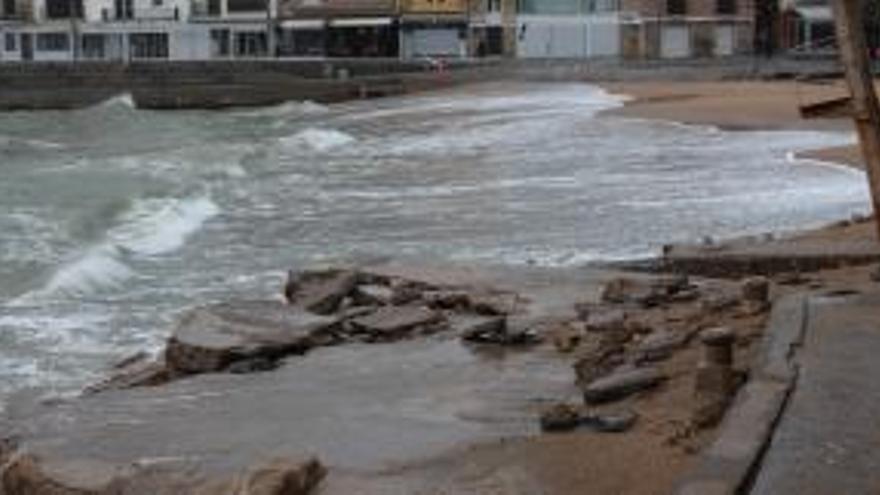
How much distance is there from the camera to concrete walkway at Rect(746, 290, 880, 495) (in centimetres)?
749

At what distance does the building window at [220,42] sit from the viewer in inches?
4026

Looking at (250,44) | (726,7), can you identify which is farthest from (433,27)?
(726,7)

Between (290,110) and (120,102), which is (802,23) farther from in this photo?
(120,102)

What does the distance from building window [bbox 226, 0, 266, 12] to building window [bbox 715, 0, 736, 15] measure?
987 inches

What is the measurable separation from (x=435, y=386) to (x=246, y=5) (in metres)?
91.2

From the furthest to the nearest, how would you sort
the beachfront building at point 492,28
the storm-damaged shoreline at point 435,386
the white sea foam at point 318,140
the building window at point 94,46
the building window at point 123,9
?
the building window at point 123,9
the building window at point 94,46
the beachfront building at point 492,28
the white sea foam at point 318,140
the storm-damaged shoreline at point 435,386

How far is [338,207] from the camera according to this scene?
1154 inches

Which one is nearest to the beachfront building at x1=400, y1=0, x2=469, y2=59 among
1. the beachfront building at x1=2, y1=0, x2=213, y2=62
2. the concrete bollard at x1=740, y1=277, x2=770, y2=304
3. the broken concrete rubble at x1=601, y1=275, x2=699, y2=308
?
the beachfront building at x1=2, y1=0, x2=213, y2=62

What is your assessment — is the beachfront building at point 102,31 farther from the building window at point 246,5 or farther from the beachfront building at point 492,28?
the beachfront building at point 492,28


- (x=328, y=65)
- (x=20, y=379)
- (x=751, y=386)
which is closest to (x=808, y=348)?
(x=751, y=386)

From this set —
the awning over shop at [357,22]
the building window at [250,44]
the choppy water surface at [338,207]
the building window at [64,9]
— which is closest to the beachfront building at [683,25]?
the awning over shop at [357,22]

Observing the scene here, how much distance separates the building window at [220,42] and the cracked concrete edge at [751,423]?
9338 centimetres

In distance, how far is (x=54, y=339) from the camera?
1648 cm

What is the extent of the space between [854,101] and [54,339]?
27.2ft
